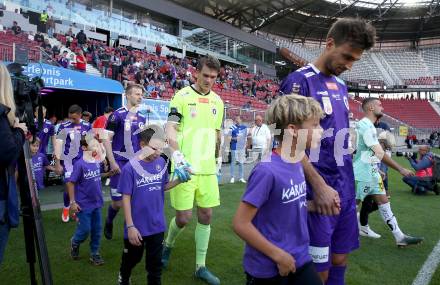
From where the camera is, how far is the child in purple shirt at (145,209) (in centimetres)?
338

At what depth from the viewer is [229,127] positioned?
566 inches

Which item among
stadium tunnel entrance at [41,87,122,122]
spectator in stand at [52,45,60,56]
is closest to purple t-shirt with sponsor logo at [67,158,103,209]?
stadium tunnel entrance at [41,87,122,122]

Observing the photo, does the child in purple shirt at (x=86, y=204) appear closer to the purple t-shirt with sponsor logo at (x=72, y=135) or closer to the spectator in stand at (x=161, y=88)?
the purple t-shirt with sponsor logo at (x=72, y=135)

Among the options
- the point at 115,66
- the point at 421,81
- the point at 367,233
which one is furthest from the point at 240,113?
the point at 421,81

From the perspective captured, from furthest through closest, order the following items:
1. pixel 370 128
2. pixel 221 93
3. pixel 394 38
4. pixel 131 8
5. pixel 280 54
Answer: pixel 394 38 → pixel 280 54 → pixel 131 8 → pixel 221 93 → pixel 370 128

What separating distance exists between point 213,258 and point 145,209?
1701 mm

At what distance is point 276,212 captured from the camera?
84.6 inches

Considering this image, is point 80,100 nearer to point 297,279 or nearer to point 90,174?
point 90,174

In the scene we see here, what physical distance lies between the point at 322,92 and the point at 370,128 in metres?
2.85

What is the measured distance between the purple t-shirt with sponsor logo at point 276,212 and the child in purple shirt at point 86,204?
2.85 metres

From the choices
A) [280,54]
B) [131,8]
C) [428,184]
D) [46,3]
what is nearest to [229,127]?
[428,184]

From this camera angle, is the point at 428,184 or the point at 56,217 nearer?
the point at 56,217

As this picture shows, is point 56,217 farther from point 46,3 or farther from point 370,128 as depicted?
point 46,3

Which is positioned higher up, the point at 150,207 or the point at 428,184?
the point at 150,207
